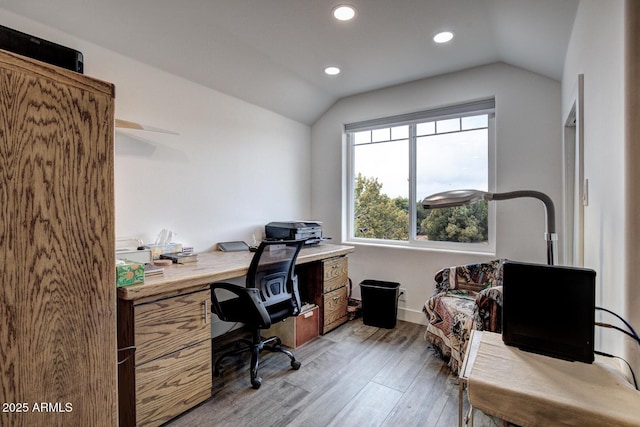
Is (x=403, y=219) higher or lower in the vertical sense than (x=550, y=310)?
higher

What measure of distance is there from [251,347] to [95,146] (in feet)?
5.73

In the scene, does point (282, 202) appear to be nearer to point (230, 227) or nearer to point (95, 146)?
point (230, 227)

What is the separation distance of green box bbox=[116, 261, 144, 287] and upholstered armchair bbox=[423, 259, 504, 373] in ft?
6.30

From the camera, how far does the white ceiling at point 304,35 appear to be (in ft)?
6.15

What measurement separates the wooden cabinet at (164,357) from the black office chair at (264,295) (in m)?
0.27

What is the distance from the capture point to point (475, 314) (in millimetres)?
1875

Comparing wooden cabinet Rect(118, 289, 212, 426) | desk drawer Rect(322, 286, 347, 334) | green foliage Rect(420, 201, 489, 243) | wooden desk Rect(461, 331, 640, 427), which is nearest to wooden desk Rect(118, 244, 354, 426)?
wooden cabinet Rect(118, 289, 212, 426)

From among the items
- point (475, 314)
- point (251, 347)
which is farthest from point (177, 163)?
Answer: point (475, 314)

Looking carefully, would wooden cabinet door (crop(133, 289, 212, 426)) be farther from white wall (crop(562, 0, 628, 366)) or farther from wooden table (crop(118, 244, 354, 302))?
white wall (crop(562, 0, 628, 366))

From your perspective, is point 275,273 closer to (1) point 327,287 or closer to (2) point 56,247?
(1) point 327,287

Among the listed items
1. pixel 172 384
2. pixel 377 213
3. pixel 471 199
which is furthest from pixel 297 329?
pixel 471 199

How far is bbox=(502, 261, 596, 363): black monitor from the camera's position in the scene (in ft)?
3.19

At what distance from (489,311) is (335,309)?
154cm

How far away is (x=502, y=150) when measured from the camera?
2.78m
